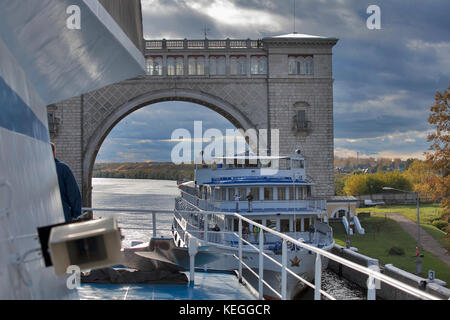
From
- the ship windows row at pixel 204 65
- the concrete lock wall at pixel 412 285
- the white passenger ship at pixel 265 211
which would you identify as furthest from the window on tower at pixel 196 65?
the concrete lock wall at pixel 412 285

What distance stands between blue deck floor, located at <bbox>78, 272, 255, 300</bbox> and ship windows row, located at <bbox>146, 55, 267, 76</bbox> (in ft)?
73.6

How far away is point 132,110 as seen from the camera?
2614cm

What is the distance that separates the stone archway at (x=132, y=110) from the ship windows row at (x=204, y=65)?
3.93 feet

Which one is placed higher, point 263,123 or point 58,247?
point 263,123

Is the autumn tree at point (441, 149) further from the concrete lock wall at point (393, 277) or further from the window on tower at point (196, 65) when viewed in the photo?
the window on tower at point (196, 65)

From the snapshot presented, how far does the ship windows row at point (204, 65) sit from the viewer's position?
25891mm

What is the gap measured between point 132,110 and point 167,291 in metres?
23.2

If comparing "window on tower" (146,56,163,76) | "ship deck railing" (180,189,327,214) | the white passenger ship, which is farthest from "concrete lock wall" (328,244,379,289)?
"window on tower" (146,56,163,76)

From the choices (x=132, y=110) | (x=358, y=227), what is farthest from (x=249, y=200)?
(x=358, y=227)

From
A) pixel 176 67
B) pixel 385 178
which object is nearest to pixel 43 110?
pixel 176 67

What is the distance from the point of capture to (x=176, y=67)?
25984 millimetres

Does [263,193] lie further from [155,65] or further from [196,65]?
[155,65]
